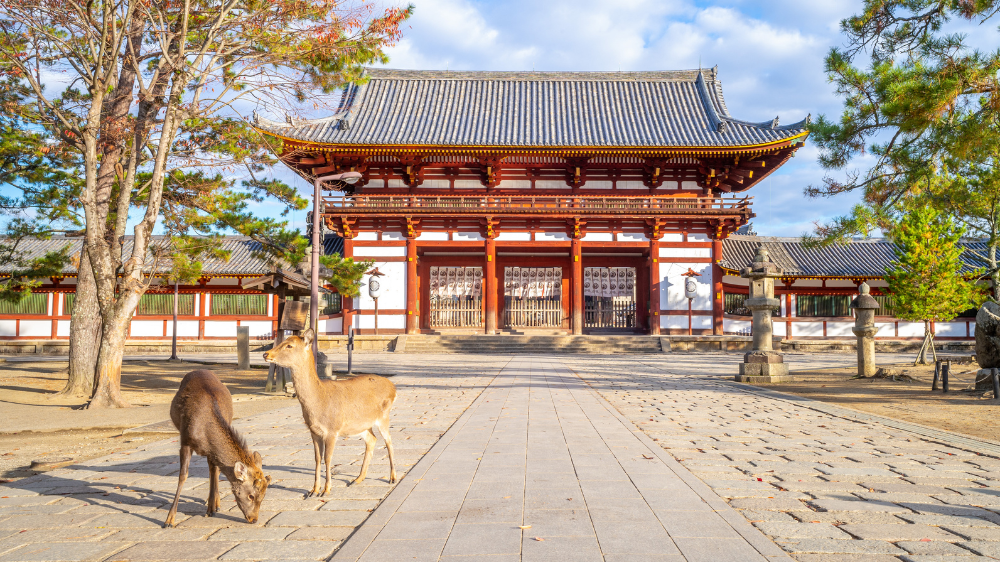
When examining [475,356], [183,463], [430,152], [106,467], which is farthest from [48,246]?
[183,463]

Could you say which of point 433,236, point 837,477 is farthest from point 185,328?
point 837,477

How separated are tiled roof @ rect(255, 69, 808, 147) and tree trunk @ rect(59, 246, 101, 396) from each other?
12.8 meters

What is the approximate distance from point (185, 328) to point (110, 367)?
17.5m

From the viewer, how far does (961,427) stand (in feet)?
24.8

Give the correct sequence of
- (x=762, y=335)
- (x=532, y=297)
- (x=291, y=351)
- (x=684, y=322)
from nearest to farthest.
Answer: (x=291, y=351)
(x=762, y=335)
(x=684, y=322)
(x=532, y=297)

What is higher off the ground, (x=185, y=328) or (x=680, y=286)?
(x=680, y=286)

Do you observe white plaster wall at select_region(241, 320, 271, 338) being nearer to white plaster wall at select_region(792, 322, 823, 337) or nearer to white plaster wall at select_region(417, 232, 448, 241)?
white plaster wall at select_region(417, 232, 448, 241)

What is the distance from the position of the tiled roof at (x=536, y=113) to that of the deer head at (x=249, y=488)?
20305 mm

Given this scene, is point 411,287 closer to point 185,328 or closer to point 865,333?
point 185,328

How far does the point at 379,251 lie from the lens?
24.0 meters

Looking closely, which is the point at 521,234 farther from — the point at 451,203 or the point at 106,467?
the point at 106,467

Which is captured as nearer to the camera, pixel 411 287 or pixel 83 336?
pixel 83 336

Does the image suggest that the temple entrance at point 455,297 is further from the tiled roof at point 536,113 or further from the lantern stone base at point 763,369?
the lantern stone base at point 763,369

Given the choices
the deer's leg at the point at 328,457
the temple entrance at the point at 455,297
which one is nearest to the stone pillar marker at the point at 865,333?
the deer's leg at the point at 328,457
